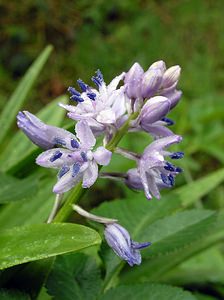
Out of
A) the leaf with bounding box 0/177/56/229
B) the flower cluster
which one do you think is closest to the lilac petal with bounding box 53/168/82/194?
the flower cluster

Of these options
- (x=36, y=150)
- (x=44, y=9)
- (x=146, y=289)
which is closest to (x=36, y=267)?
(x=146, y=289)

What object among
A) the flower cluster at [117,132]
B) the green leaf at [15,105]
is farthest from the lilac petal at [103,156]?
the green leaf at [15,105]

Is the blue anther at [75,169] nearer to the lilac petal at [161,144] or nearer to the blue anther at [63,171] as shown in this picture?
the blue anther at [63,171]

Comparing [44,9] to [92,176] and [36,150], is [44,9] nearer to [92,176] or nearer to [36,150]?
[36,150]

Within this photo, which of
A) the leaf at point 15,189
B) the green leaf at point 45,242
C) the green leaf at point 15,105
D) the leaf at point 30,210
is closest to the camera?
the green leaf at point 45,242

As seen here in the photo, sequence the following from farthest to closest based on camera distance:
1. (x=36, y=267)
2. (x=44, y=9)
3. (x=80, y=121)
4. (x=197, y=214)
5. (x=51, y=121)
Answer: (x=44, y=9) → (x=51, y=121) → (x=197, y=214) → (x=36, y=267) → (x=80, y=121)

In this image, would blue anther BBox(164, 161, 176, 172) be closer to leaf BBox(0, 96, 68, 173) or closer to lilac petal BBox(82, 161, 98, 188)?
lilac petal BBox(82, 161, 98, 188)
